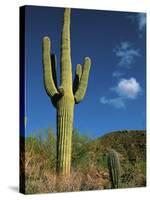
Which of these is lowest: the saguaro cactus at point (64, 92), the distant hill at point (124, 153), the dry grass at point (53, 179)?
the dry grass at point (53, 179)

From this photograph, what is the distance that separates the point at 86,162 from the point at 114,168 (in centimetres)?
61

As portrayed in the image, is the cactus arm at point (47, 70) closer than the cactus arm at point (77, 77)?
Yes

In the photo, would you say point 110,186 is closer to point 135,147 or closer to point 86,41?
point 135,147

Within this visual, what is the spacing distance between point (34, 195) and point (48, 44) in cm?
265

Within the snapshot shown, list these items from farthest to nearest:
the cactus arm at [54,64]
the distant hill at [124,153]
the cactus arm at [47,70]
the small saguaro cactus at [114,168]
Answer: the small saguaro cactus at [114,168], the distant hill at [124,153], the cactus arm at [54,64], the cactus arm at [47,70]

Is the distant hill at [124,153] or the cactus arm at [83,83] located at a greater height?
the cactus arm at [83,83]

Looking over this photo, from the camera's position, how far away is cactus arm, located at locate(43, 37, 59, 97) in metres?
14.4

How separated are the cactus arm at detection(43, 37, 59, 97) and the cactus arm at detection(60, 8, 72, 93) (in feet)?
0.80

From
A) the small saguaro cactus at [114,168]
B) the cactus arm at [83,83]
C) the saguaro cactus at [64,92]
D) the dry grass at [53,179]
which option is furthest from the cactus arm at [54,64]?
the small saguaro cactus at [114,168]

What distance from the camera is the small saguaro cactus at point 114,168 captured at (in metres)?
15.2


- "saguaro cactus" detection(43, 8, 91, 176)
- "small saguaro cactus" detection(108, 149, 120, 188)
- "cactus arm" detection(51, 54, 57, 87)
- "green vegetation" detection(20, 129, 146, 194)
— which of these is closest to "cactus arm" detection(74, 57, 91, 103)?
"saguaro cactus" detection(43, 8, 91, 176)

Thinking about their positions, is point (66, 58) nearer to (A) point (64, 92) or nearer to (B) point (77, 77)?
(B) point (77, 77)

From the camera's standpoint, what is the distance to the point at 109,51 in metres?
15.2

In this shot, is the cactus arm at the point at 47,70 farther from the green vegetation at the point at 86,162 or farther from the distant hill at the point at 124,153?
the distant hill at the point at 124,153
